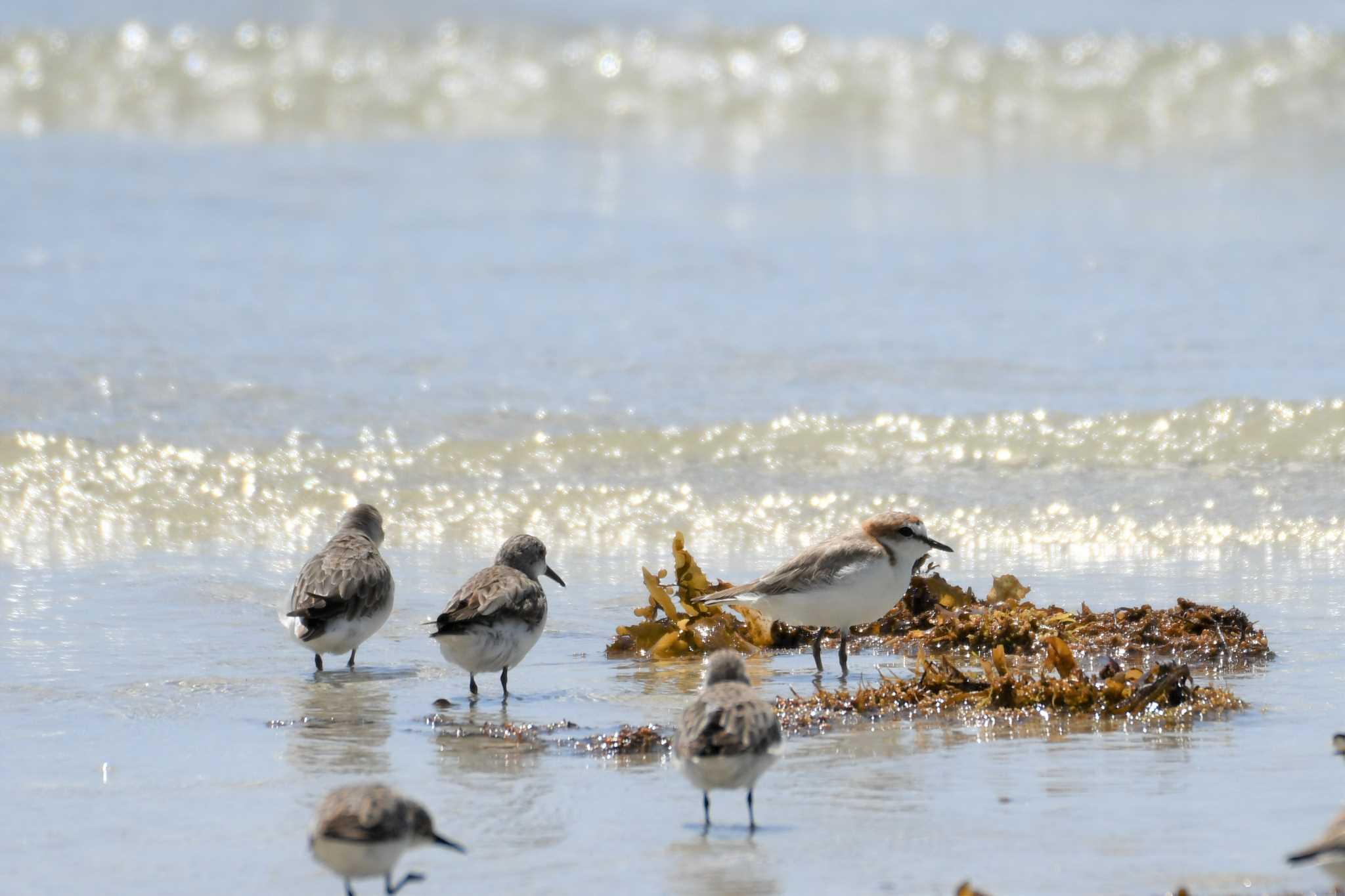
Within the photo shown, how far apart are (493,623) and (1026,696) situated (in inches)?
77.8

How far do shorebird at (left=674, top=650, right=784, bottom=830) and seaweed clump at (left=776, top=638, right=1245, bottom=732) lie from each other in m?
1.01

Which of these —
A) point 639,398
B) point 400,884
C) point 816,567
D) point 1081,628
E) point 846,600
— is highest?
point 639,398

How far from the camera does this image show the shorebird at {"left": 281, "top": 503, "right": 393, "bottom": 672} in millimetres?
7309

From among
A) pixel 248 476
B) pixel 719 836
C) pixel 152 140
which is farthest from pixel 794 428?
pixel 152 140

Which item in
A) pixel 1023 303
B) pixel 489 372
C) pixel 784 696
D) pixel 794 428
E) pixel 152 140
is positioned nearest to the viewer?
pixel 784 696

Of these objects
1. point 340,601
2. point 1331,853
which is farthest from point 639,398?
point 1331,853

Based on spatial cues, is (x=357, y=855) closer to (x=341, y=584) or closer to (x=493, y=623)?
(x=493, y=623)

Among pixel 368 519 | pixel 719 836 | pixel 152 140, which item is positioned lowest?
pixel 719 836

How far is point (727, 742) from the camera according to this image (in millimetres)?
5121

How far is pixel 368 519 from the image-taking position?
894 centimetres

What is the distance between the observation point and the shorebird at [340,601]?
7309mm

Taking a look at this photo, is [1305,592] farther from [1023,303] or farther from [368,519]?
[1023,303]

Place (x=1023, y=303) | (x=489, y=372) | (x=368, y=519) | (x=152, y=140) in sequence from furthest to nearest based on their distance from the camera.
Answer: (x=152, y=140) → (x=1023, y=303) → (x=489, y=372) → (x=368, y=519)

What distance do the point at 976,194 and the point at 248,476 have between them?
11.3 m
